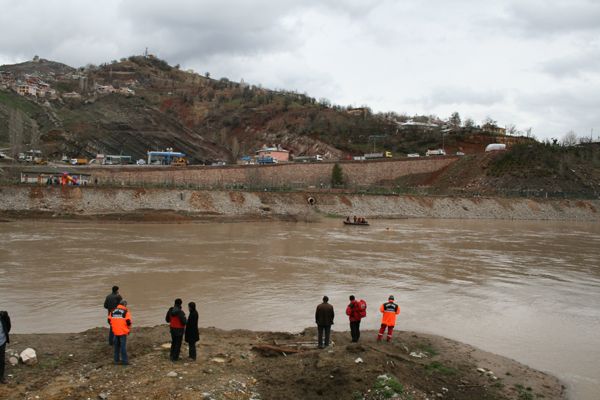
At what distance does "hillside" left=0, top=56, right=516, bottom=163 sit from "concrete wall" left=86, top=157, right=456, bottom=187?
2223 centimetres

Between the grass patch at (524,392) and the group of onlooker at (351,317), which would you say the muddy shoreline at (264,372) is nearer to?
the grass patch at (524,392)

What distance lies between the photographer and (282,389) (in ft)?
34.6

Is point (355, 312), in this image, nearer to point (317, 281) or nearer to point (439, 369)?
point (439, 369)

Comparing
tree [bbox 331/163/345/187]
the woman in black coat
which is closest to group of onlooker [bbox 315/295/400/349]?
the woman in black coat

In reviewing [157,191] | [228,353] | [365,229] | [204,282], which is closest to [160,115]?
[157,191]

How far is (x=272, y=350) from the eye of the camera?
1282 centimetres

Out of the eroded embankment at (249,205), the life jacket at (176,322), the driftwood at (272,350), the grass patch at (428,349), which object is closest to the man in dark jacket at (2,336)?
the life jacket at (176,322)

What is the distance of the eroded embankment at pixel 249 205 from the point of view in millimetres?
52594

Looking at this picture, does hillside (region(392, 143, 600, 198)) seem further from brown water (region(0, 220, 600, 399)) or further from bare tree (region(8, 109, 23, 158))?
bare tree (region(8, 109, 23, 158))

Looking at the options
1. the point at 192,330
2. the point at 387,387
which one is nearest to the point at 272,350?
the point at 192,330

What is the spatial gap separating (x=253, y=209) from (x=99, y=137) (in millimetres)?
54909

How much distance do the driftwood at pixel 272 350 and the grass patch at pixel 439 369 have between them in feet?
11.1

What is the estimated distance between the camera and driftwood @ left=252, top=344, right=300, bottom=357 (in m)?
12.7

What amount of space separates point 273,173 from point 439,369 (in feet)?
247
